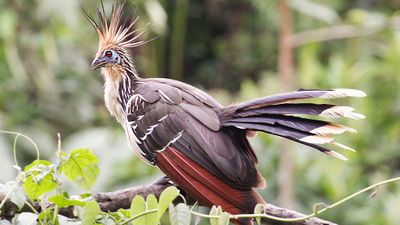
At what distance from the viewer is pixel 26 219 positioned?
2.38m

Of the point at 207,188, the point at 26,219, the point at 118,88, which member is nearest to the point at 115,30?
the point at 118,88

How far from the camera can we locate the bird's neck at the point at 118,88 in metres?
3.58

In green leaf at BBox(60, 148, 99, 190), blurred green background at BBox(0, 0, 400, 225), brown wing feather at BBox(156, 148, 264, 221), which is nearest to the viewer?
green leaf at BBox(60, 148, 99, 190)

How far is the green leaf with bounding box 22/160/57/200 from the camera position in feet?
8.07

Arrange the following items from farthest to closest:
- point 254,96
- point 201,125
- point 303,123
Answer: point 254,96
point 201,125
point 303,123

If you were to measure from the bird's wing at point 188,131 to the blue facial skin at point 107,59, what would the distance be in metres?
0.14

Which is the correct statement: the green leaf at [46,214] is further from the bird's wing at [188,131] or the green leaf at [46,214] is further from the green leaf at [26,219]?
the bird's wing at [188,131]

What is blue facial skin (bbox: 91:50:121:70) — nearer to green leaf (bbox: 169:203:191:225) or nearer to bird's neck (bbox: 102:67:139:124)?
bird's neck (bbox: 102:67:139:124)

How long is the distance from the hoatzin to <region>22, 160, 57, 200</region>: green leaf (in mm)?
664

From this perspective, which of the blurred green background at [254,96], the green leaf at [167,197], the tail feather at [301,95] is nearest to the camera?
the green leaf at [167,197]

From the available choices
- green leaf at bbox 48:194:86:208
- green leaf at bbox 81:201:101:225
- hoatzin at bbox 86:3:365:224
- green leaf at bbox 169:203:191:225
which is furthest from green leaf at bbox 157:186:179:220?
hoatzin at bbox 86:3:365:224

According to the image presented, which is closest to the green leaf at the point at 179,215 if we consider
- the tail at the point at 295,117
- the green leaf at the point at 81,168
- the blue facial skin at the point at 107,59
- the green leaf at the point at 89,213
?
the green leaf at the point at 89,213

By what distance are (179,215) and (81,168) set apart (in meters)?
0.47

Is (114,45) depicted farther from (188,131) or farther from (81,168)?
(81,168)
